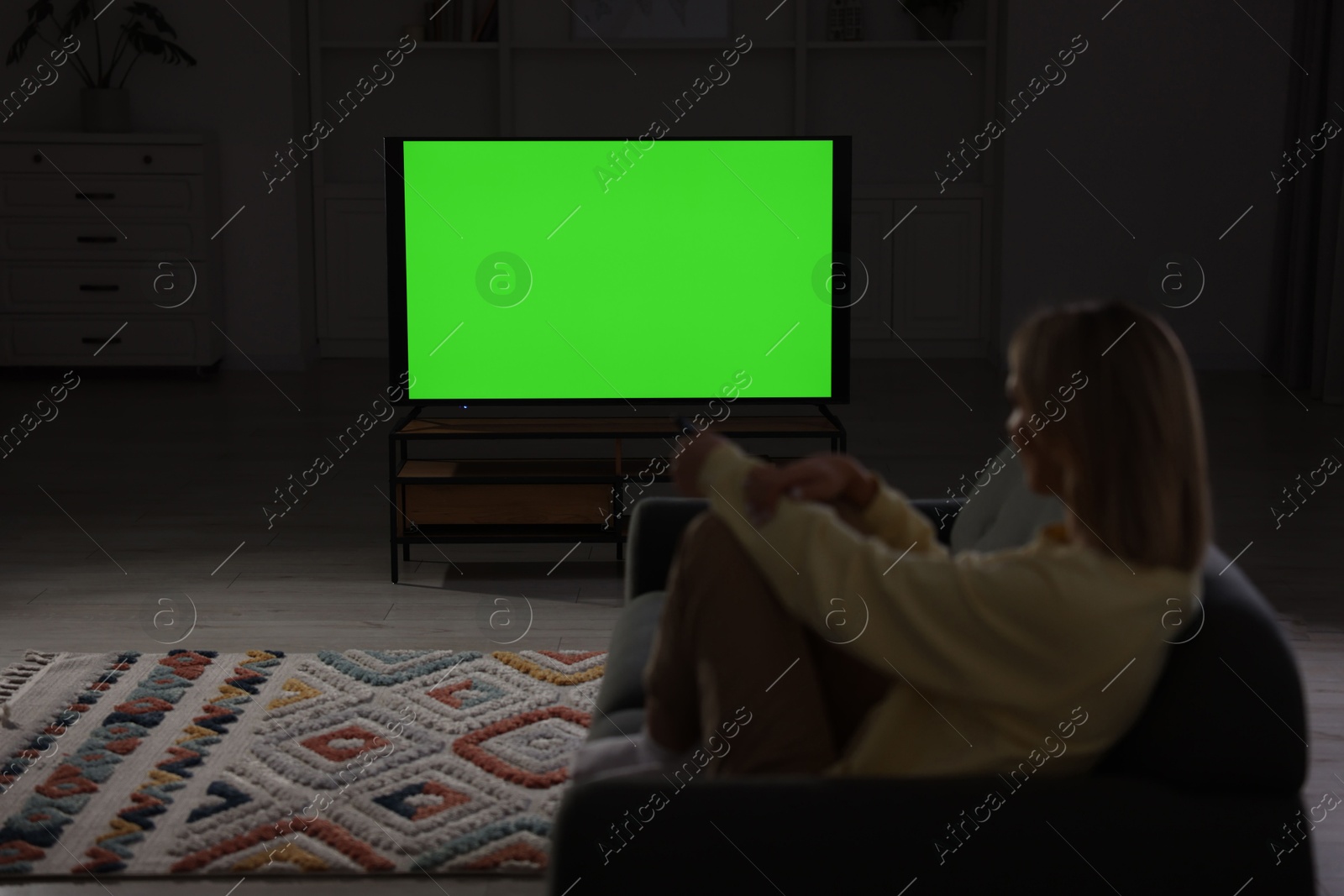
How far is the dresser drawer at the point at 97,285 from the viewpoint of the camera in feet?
18.6

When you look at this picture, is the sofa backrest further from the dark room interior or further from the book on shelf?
the book on shelf

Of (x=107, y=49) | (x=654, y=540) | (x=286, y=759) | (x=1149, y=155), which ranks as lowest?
(x=654, y=540)

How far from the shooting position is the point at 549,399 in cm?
303

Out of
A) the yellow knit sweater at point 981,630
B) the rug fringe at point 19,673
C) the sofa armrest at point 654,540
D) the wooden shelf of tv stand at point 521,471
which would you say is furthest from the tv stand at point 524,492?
the yellow knit sweater at point 981,630

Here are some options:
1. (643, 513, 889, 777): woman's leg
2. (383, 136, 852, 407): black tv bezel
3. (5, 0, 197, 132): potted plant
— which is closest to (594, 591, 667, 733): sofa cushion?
(643, 513, 889, 777): woman's leg

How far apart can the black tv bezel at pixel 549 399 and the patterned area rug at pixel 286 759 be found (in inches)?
26.3

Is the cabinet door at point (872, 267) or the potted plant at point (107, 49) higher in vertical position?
the potted plant at point (107, 49)

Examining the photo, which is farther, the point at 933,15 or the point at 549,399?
the point at 933,15

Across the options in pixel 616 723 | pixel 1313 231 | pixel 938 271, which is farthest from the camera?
pixel 938 271

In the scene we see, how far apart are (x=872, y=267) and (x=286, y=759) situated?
465cm

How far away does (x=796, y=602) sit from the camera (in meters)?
1.20

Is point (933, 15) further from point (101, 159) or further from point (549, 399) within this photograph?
point (549, 399)

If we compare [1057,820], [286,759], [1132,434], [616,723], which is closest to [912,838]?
[1057,820]

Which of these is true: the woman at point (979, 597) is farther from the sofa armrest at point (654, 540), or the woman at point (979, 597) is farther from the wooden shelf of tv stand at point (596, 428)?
the wooden shelf of tv stand at point (596, 428)
